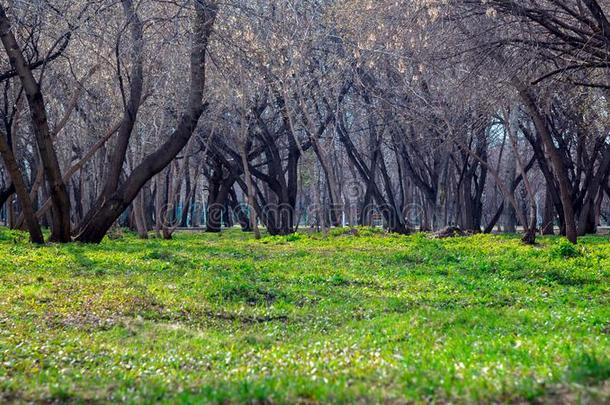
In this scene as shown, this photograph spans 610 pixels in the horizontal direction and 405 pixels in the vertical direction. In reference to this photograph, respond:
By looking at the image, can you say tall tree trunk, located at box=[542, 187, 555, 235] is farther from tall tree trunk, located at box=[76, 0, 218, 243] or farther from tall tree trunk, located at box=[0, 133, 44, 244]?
tall tree trunk, located at box=[0, 133, 44, 244]

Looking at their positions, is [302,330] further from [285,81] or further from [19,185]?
[285,81]

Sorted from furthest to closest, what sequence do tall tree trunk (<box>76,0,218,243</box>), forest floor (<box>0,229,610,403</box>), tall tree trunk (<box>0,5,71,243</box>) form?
tall tree trunk (<box>76,0,218,243</box>), tall tree trunk (<box>0,5,71,243</box>), forest floor (<box>0,229,610,403</box>)

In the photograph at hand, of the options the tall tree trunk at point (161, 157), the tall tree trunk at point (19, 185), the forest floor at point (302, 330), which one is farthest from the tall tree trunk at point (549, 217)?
the tall tree trunk at point (19, 185)

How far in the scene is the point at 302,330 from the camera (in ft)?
27.8

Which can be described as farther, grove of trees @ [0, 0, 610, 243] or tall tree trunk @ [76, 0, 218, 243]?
tall tree trunk @ [76, 0, 218, 243]

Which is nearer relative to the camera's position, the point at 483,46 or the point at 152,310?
the point at 152,310

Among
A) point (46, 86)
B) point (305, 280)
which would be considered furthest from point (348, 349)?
point (46, 86)

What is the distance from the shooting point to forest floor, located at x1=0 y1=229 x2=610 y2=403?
216 inches

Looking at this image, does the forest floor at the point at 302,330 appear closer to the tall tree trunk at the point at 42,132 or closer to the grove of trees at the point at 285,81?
the tall tree trunk at the point at 42,132

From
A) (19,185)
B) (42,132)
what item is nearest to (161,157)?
(42,132)

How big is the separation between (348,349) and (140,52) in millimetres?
12765

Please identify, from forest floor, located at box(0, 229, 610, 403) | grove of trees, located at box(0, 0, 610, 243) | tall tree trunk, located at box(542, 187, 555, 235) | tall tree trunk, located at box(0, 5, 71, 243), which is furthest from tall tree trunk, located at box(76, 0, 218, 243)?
tall tree trunk, located at box(542, 187, 555, 235)

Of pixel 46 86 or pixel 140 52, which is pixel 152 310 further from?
pixel 46 86

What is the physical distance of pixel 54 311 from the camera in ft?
30.8
